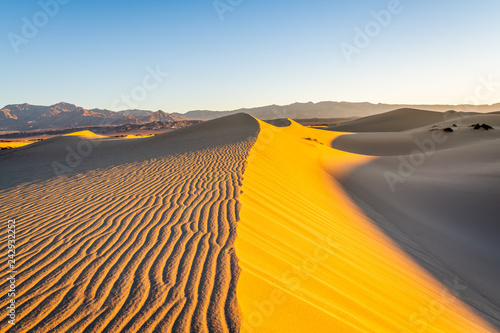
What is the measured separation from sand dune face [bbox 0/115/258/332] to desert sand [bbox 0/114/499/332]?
0.04ft

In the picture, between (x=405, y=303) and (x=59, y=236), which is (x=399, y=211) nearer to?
(x=405, y=303)

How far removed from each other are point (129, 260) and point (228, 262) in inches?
42.5

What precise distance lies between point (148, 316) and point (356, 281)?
2230 millimetres

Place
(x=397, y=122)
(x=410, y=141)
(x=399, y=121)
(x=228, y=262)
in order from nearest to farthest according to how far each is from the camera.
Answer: (x=228, y=262), (x=410, y=141), (x=397, y=122), (x=399, y=121)

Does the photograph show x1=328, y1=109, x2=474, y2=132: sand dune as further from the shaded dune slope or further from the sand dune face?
the sand dune face

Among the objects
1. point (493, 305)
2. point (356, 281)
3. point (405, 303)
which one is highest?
point (356, 281)

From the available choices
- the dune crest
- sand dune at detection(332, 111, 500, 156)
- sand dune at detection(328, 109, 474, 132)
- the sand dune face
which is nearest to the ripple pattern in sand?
the sand dune face

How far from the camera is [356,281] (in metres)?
2.94

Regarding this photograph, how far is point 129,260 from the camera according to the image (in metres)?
2.74

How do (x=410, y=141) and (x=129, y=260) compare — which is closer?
(x=129, y=260)

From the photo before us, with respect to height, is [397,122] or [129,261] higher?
[397,122]

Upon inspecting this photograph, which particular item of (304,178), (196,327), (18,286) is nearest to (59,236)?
(18,286)

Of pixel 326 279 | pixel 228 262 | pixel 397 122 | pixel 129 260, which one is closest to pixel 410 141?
pixel 397 122

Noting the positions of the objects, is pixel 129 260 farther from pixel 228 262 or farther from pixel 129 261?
pixel 228 262
